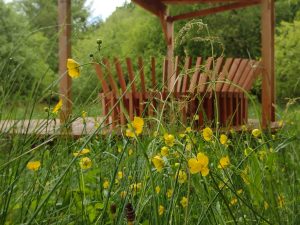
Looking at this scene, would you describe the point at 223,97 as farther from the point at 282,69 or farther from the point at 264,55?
the point at 282,69

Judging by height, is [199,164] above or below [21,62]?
below

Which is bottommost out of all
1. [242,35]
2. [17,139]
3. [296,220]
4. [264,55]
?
[296,220]

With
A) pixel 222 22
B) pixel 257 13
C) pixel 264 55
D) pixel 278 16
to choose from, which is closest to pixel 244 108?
pixel 264 55

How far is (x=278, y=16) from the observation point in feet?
69.2

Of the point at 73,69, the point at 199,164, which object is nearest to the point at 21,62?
the point at 73,69

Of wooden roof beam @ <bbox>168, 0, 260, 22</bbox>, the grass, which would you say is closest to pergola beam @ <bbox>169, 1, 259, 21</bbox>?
wooden roof beam @ <bbox>168, 0, 260, 22</bbox>

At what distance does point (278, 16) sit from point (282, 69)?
8730 millimetres

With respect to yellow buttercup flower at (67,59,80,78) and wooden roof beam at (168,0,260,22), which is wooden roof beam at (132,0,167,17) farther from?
yellow buttercup flower at (67,59,80,78)

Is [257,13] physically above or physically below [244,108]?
above

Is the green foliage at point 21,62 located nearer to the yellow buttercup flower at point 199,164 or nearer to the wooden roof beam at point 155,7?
the yellow buttercup flower at point 199,164

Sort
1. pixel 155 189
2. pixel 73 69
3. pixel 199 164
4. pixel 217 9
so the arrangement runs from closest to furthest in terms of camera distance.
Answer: pixel 199 164
pixel 73 69
pixel 155 189
pixel 217 9

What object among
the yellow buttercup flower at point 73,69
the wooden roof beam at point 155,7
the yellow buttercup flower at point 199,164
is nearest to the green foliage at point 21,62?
the yellow buttercup flower at point 73,69

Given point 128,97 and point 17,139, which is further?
point 128,97

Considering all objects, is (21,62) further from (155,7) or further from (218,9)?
(155,7)
